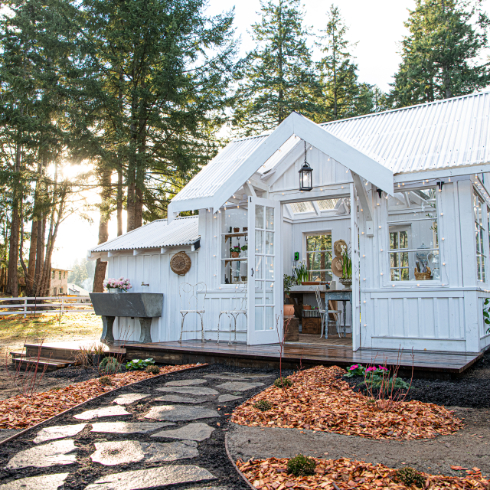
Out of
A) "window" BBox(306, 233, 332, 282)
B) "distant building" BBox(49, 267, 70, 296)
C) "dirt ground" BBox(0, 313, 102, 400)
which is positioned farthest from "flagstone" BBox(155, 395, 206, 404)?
"distant building" BBox(49, 267, 70, 296)

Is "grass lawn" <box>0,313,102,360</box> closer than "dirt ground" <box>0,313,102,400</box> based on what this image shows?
No

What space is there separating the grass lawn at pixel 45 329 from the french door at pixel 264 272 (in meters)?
4.24

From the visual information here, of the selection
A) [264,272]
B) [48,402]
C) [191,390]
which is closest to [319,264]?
[264,272]

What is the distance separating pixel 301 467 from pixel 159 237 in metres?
7.84

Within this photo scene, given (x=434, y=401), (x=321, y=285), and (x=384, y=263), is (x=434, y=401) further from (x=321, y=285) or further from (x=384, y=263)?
(x=321, y=285)

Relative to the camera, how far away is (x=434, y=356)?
5.88m

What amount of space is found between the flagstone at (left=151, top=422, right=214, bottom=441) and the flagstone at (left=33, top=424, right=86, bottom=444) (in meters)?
0.65

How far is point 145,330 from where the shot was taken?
9.07 m

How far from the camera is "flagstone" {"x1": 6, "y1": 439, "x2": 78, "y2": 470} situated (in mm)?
2773

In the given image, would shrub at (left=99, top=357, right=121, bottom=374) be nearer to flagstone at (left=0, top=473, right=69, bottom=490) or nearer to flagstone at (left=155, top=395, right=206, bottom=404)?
flagstone at (left=155, top=395, right=206, bottom=404)

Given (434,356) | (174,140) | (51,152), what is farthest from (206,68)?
(434,356)

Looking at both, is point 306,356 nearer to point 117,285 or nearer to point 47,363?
point 47,363

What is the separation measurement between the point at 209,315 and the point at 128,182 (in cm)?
666

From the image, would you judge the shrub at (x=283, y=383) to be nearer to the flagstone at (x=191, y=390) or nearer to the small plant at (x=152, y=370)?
the flagstone at (x=191, y=390)
